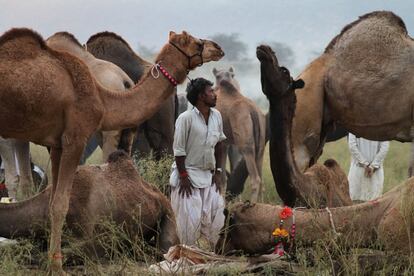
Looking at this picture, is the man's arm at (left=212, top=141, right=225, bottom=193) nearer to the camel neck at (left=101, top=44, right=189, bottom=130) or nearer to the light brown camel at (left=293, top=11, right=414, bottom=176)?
the camel neck at (left=101, top=44, right=189, bottom=130)

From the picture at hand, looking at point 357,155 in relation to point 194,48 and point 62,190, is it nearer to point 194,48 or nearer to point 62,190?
point 194,48

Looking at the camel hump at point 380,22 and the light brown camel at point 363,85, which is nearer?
the light brown camel at point 363,85

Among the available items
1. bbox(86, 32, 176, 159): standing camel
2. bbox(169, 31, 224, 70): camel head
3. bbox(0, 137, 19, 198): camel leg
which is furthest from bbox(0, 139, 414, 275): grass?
bbox(86, 32, 176, 159): standing camel

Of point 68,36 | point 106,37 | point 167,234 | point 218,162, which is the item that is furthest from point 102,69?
point 167,234

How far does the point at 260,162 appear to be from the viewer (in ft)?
48.8

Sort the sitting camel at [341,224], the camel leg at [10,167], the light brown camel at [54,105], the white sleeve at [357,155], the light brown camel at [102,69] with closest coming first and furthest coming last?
the sitting camel at [341,224] → the light brown camel at [54,105] → the camel leg at [10,167] → the light brown camel at [102,69] → the white sleeve at [357,155]

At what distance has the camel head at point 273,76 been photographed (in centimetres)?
830

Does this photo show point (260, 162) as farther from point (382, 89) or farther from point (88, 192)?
point (88, 192)

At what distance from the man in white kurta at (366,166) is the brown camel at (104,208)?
195 inches

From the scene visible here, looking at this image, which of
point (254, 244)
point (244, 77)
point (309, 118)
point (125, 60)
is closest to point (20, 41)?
point (254, 244)

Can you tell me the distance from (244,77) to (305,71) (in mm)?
66169

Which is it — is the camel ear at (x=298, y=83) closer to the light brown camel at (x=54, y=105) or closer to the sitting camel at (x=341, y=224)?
the sitting camel at (x=341, y=224)

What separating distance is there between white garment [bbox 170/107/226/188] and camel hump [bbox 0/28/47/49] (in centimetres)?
158

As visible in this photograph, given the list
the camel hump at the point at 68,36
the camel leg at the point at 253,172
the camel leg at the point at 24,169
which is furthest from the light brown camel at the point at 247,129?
the camel leg at the point at 24,169
